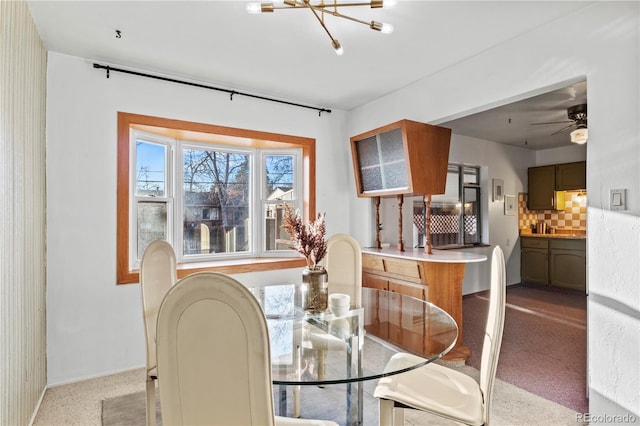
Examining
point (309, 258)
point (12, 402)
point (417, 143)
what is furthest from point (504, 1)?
point (12, 402)

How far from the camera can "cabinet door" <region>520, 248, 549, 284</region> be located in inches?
236

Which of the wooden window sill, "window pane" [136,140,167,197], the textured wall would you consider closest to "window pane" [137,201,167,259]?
"window pane" [136,140,167,197]

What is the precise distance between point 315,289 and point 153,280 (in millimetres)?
1001

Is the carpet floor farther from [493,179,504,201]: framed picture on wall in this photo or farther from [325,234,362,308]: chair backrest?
[493,179,504,201]: framed picture on wall

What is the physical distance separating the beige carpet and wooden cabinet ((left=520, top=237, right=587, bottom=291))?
13.2 feet

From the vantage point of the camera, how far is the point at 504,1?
2127 mm

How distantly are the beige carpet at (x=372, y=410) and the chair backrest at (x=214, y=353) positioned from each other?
1.44m

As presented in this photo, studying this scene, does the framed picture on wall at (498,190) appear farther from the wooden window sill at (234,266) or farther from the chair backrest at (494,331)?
the chair backrest at (494,331)

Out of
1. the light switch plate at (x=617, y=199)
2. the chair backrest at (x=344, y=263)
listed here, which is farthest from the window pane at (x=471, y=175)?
the light switch plate at (x=617, y=199)

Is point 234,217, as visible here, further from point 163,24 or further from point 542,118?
point 542,118

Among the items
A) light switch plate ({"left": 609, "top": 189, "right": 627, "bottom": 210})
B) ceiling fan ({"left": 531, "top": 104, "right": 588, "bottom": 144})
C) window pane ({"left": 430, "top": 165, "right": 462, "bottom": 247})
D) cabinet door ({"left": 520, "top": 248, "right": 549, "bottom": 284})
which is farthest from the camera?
cabinet door ({"left": 520, "top": 248, "right": 549, "bottom": 284})

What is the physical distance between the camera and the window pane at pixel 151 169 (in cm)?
332

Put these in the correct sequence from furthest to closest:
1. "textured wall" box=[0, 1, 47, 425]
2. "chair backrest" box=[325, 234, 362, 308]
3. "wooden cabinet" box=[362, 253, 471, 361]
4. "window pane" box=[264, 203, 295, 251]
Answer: "window pane" box=[264, 203, 295, 251] → "wooden cabinet" box=[362, 253, 471, 361] → "chair backrest" box=[325, 234, 362, 308] → "textured wall" box=[0, 1, 47, 425]

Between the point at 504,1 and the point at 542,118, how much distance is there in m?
2.84
